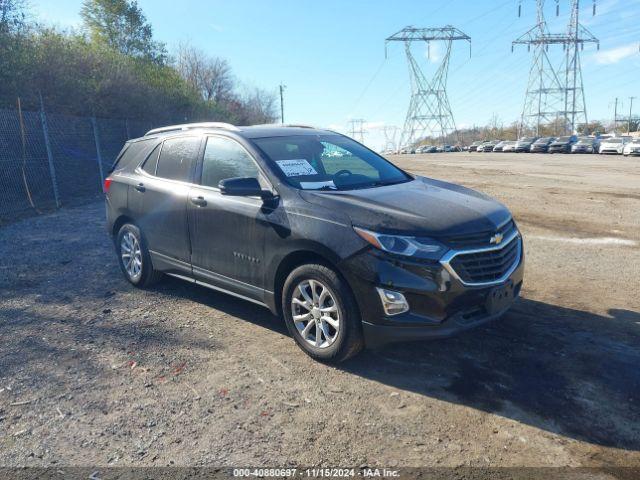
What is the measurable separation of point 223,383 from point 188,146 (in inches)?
102

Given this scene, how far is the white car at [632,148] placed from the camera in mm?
39250

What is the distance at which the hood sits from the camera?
3584 mm

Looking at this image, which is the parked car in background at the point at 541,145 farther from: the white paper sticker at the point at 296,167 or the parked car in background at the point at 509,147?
the white paper sticker at the point at 296,167

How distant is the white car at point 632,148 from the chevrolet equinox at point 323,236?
4199 centimetres

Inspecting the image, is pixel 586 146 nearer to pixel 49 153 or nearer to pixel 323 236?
pixel 49 153

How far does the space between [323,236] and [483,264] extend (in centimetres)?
120

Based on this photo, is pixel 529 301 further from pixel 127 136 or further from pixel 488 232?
pixel 127 136

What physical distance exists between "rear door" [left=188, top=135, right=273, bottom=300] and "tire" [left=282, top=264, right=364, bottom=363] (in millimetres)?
406

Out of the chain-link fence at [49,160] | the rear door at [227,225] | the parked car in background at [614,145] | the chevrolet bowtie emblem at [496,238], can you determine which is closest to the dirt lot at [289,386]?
the rear door at [227,225]

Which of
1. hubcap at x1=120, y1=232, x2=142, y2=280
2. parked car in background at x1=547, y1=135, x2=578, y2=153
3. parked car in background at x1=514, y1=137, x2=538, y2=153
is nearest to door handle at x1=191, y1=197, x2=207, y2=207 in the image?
hubcap at x1=120, y1=232, x2=142, y2=280

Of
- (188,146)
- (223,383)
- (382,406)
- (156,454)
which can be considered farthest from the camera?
(188,146)

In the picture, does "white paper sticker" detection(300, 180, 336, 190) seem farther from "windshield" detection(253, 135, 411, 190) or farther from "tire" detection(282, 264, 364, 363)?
"tire" detection(282, 264, 364, 363)

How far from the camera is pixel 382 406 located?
3.36 metres

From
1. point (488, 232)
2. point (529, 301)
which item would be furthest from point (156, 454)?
point (529, 301)
